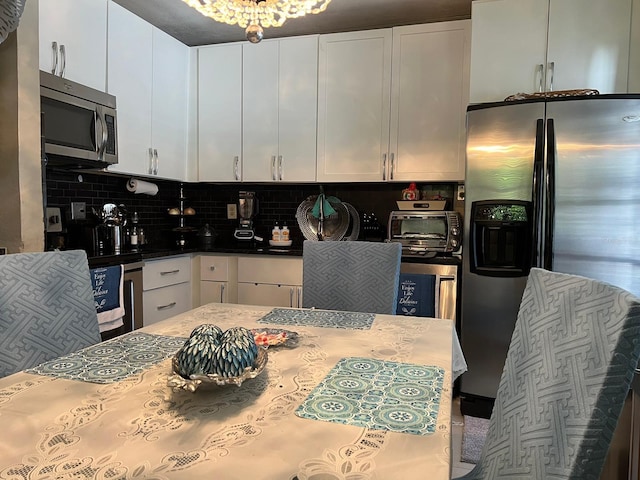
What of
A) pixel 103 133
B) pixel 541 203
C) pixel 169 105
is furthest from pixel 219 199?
pixel 541 203

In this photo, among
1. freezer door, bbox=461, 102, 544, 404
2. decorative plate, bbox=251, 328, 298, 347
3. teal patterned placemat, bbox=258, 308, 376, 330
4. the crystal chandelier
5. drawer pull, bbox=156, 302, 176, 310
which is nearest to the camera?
decorative plate, bbox=251, 328, 298, 347

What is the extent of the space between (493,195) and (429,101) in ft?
3.08

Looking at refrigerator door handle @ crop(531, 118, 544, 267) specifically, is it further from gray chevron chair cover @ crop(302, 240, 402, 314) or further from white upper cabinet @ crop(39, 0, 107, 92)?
white upper cabinet @ crop(39, 0, 107, 92)

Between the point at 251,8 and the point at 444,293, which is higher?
the point at 251,8

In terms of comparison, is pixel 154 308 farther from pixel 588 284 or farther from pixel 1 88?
pixel 588 284

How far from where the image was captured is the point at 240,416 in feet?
2.60

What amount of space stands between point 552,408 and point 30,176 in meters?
2.25

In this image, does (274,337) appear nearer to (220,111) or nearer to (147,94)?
(147,94)

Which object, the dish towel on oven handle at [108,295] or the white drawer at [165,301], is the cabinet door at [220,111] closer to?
the white drawer at [165,301]

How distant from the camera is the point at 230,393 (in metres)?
0.90

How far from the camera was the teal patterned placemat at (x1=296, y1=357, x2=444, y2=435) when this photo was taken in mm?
779

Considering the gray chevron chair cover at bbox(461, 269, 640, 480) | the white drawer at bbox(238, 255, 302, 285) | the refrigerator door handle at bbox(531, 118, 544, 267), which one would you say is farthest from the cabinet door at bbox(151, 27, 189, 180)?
the gray chevron chair cover at bbox(461, 269, 640, 480)

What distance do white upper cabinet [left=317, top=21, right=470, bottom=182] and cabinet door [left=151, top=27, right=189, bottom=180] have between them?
3.59 ft

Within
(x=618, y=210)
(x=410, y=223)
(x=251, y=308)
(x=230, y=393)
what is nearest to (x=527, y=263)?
(x=618, y=210)
